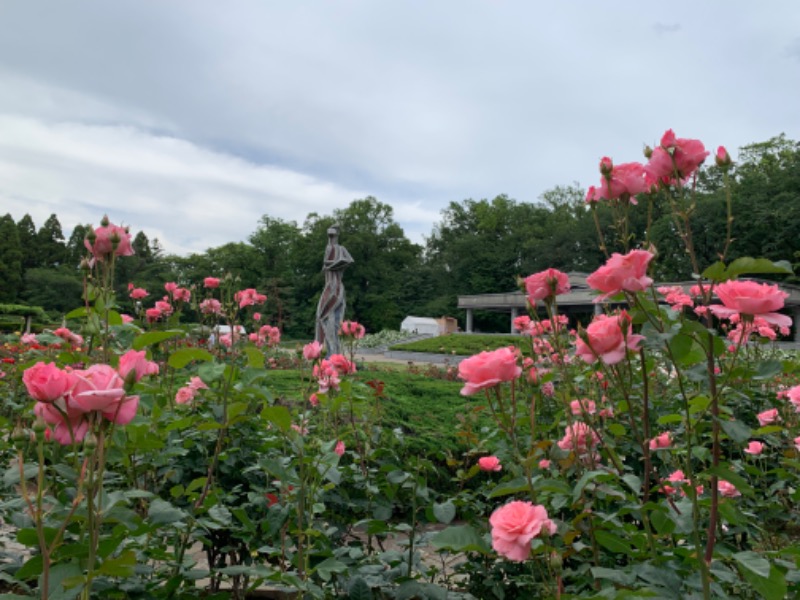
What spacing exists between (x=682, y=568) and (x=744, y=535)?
1.09 m

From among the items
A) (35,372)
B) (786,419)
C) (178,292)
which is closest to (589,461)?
(35,372)

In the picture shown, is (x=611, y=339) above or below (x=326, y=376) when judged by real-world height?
above

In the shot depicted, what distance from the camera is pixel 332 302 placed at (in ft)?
34.0

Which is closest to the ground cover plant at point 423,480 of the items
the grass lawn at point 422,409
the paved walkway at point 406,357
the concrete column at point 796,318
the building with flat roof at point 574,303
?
the grass lawn at point 422,409

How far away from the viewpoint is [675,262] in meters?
28.8

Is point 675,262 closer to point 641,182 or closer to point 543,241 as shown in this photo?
point 543,241

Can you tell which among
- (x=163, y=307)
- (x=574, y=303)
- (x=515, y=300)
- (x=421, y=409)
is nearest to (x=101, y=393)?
(x=163, y=307)

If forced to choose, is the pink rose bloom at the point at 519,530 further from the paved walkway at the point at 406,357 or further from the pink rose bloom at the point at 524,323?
the paved walkway at the point at 406,357

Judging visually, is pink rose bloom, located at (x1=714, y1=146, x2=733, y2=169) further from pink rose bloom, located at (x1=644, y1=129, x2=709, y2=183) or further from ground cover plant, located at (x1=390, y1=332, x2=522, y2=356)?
ground cover plant, located at (x1=390, y1=332, x2=522, y2=356)

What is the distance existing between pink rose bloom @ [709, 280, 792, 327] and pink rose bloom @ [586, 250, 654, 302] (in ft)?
0.41

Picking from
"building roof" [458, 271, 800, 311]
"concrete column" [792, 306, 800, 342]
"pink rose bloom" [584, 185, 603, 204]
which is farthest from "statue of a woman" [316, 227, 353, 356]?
"concrete column" [792, 306, 800, 342]

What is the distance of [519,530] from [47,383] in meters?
0.72

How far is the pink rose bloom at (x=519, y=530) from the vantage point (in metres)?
0.92

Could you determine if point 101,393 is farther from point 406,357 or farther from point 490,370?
point 406,357
